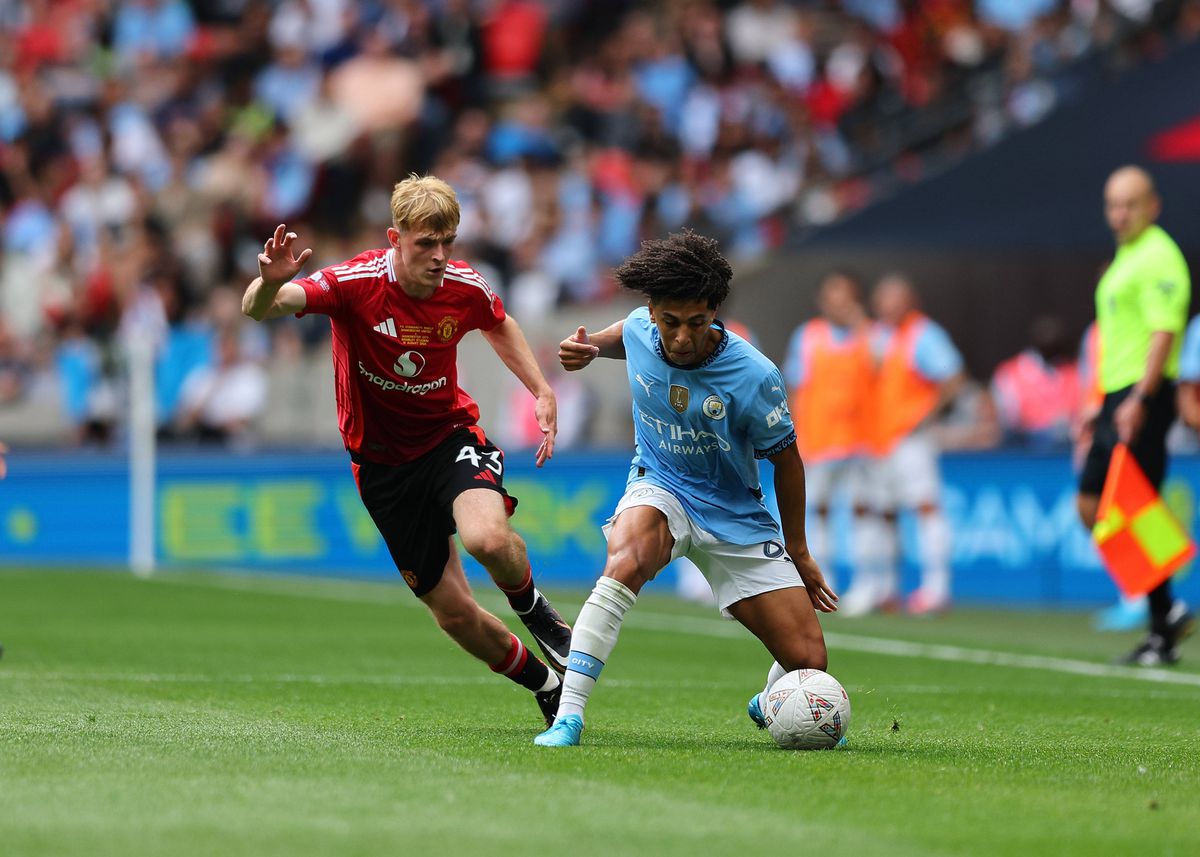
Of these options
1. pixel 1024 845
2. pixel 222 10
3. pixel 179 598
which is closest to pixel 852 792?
pixel 1024 845

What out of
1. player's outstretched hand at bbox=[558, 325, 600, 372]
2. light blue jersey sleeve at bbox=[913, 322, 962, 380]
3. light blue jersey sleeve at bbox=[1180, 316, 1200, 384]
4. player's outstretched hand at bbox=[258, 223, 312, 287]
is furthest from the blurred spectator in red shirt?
player's outstretched hand at bbox=[258, 223, 312, 287]

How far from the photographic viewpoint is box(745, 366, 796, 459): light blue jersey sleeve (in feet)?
23.7

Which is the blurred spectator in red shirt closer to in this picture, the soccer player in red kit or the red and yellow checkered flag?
the red and yellow checkered flag

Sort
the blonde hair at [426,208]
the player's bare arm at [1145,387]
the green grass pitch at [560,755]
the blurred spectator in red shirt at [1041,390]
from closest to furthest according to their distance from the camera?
the green grass pitch at [560,755] < the blonde hair at [426,208] < the player's bare arm at [1145,387] < the blurred spectator in red shirt at [1041,390]

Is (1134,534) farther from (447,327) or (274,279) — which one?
(274,279)

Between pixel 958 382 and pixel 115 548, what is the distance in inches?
325

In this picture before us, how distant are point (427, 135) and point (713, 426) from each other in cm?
1608

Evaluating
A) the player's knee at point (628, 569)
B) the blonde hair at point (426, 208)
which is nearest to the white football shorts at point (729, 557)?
the player's knee at point (628, 569)

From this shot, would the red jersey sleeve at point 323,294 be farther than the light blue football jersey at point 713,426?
Yes

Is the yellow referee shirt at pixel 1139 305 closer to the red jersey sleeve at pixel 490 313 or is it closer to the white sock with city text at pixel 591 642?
the red jersey sleeve at pixel 490 313

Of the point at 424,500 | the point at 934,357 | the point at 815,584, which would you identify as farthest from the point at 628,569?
the point at 934,357

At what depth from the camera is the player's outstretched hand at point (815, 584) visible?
7391 millimetres

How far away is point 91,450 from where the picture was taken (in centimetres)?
1905

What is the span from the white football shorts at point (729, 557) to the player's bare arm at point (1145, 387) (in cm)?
410
